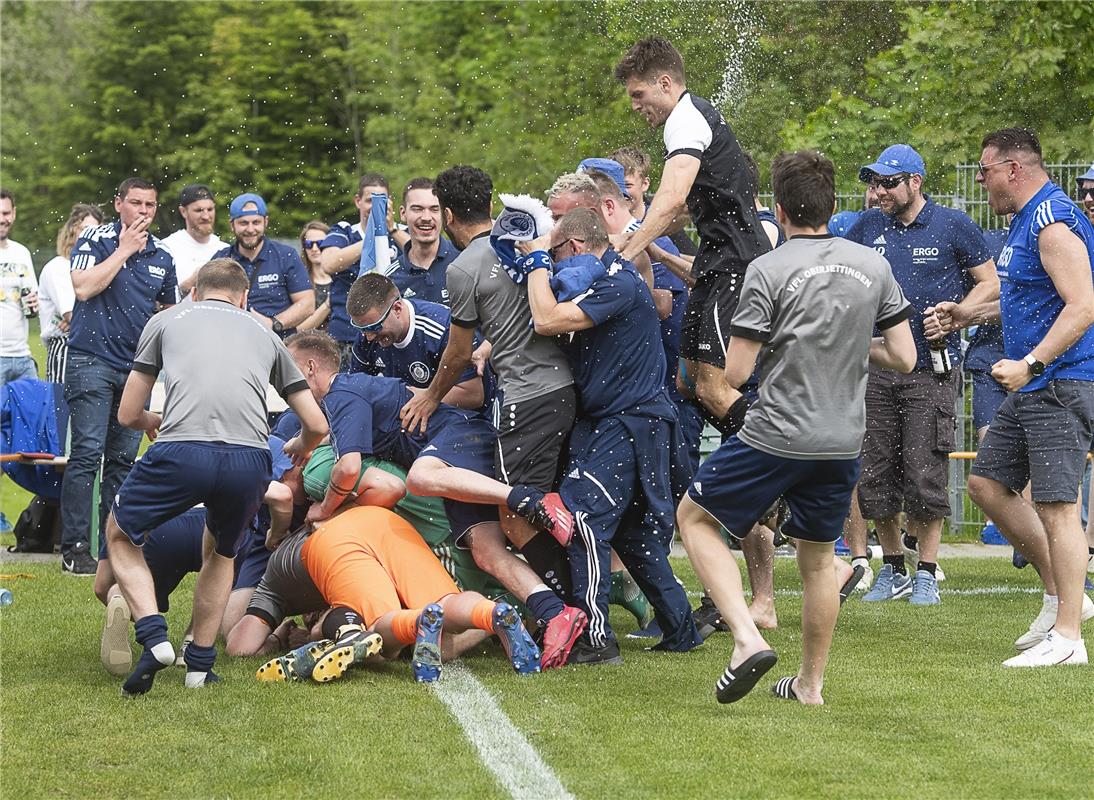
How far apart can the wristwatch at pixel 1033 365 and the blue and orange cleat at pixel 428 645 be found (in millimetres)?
2828

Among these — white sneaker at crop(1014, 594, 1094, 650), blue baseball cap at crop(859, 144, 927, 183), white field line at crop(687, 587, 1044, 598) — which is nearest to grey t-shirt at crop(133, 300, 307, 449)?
white sneaker at crop(1014, 594, 1094, 650)

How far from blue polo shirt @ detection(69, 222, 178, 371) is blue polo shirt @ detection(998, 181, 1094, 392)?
6.17 m

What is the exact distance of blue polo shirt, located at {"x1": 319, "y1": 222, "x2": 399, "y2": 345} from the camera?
36.7 feet

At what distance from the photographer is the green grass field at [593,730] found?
5.02 meters

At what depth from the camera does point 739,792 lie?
15.9ft

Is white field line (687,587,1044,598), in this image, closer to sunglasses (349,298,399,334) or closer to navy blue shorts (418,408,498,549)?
navy blue shorts (418,408,498,549)

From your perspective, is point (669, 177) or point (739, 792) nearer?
point (739, 792)

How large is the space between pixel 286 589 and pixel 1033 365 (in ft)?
11.8

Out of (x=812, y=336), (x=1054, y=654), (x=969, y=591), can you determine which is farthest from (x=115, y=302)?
(x=1054, y=654)

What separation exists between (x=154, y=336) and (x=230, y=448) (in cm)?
60

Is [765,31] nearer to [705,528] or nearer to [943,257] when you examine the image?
[943,257]

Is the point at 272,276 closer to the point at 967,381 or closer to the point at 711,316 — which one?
the point at 711,316

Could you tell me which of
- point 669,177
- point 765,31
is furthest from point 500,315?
point 765,31

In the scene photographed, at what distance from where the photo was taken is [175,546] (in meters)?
7.03
